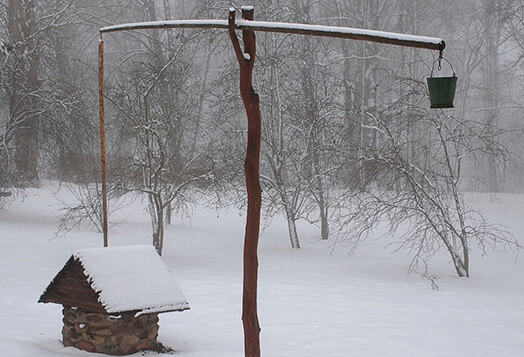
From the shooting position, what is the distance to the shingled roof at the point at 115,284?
659 centimetres

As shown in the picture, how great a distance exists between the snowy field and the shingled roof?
555 millimetres

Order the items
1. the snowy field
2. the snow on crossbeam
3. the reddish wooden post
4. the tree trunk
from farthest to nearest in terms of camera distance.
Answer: the tree trunk
the snowy field
the reddish wooden post
the snow on crossbeam

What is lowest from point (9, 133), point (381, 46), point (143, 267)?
point (143, 267)

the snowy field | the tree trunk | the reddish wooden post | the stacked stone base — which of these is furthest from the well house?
the tree trunk

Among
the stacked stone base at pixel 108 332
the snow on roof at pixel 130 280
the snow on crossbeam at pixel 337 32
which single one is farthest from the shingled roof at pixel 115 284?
the snow on crossbeam at pixel 337 32

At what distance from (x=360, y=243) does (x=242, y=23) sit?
1409cm

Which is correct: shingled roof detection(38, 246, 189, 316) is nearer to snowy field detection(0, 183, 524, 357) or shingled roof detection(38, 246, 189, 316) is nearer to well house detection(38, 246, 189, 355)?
well house detection(38, 246, 189, 355)

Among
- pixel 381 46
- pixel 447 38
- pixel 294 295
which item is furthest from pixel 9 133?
pixel 447 38

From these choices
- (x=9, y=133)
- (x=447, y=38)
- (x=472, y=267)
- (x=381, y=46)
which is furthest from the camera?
(x=447, y=38)

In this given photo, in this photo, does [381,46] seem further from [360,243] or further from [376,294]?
[376,294]

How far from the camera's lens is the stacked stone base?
666 centimetres

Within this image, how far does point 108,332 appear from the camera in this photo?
6.66 metres

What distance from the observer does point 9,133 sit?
16312 millimetres

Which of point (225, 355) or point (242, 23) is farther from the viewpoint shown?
point (225, 355)
